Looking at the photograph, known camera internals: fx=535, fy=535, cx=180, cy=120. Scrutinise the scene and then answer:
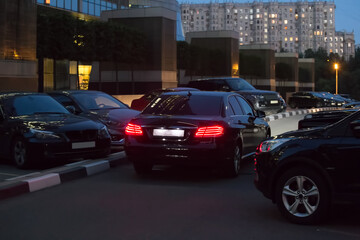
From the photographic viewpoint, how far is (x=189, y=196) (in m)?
7.18

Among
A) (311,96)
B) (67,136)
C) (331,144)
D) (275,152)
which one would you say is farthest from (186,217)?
(311,96)

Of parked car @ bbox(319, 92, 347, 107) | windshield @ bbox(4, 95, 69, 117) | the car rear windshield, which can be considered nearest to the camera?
the car rear windshield

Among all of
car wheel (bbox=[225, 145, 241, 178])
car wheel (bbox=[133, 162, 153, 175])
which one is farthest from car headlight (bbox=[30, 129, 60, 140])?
car wheel (bbox=[225, 145, 241, 178])

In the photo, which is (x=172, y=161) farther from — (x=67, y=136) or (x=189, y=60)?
(x=189, y=60)

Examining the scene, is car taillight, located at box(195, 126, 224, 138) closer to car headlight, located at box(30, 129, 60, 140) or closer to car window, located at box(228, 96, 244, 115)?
car window, located at box(228, 96, 244, 115)

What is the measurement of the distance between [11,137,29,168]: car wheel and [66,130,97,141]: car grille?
0.81 metres

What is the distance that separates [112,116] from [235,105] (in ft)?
12.8

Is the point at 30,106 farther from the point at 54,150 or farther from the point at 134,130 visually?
the point at 134,130

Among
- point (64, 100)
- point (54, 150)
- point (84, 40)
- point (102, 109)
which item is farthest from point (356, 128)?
point (84, 40)

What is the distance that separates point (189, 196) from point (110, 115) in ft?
19.2

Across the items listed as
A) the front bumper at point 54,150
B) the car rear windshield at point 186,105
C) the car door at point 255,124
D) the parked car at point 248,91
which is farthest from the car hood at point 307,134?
the parked car at point 248,91

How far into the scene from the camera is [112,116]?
41.3 ft

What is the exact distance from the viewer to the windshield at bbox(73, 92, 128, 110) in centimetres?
1305

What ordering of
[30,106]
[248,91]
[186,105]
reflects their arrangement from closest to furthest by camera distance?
[186,105]
[30,106]
[248,91]
